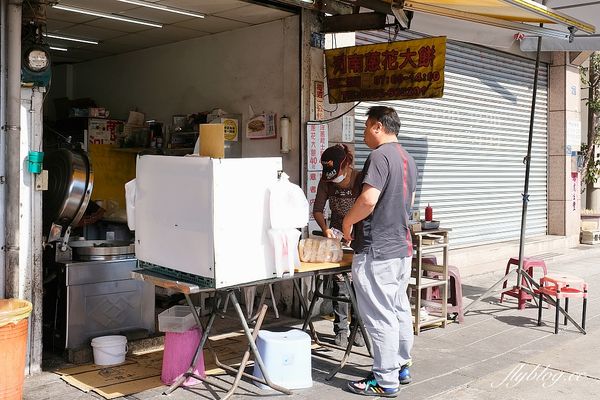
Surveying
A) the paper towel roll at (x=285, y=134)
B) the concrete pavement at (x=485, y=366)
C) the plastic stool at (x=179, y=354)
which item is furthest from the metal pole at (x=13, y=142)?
the paper towel roll at (x=285, y=134)

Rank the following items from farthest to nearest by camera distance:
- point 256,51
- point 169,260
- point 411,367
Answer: point 256,51
point 411,367
point 169,260

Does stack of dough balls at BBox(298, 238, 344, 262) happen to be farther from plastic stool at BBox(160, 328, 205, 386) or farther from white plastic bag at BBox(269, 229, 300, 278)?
plastic stool at BBox(160, 328, 205, 386)

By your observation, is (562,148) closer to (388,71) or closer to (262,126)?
(388,71)

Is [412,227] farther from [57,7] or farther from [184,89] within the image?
[57,7]

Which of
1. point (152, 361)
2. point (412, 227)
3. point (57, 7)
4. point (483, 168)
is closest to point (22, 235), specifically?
point (152, 361)

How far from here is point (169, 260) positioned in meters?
4.73

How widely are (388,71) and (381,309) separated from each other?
2.88m

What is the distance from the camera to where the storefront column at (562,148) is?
13.0 meters

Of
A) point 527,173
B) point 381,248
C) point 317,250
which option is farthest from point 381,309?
point 527,173

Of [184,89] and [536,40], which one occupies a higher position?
[536,40]

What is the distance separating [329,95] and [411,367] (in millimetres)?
3148

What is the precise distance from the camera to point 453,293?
24.0 feet

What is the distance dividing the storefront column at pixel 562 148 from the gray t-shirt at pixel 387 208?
9.18 meters

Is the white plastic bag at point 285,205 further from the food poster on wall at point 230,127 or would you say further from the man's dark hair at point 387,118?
the food poster on wall at point 230,127
